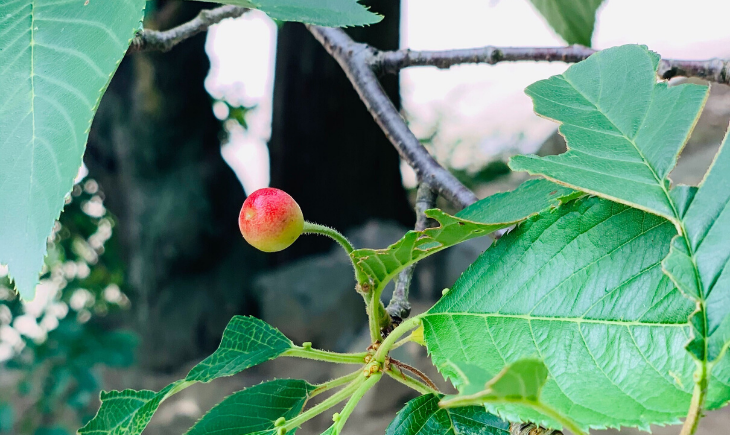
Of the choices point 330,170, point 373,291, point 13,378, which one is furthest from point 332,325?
point 373,291

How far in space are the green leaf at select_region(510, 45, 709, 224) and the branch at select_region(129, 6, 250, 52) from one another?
1.56 ft

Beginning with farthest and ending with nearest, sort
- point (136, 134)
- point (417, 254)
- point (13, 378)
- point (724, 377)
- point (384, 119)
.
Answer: point (13, 378)
point (136, 134)
point (384, 119)
point (417, 254)
point (724, 377)

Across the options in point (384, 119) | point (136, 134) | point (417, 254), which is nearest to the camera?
point (417, 254)

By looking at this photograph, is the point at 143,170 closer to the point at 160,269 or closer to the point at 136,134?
the point at 136,134

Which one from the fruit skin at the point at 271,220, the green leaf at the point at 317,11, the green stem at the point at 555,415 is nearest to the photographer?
the green stem at the point at 555,415

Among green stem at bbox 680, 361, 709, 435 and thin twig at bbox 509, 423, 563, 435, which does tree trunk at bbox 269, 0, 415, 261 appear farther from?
green stem at bbox 680, 361, 709, 435

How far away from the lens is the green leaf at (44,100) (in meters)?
0.26

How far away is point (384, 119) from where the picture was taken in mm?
664

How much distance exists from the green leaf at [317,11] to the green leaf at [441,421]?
267 mm

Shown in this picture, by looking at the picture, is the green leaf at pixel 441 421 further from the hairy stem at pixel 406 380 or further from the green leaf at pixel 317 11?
the green leaf at pixel 317 11

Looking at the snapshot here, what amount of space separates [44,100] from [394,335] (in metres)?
0.27

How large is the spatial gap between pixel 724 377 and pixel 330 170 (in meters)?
2.74

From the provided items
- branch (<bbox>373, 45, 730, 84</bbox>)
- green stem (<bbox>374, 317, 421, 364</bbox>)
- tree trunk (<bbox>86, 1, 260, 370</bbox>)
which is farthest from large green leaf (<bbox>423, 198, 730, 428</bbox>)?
tree trunk (<bbox>86, 1, 260, 370</bbox>)

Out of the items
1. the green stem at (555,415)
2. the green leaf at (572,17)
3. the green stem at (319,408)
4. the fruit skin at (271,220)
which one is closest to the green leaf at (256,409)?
the green stem at (319,408)
